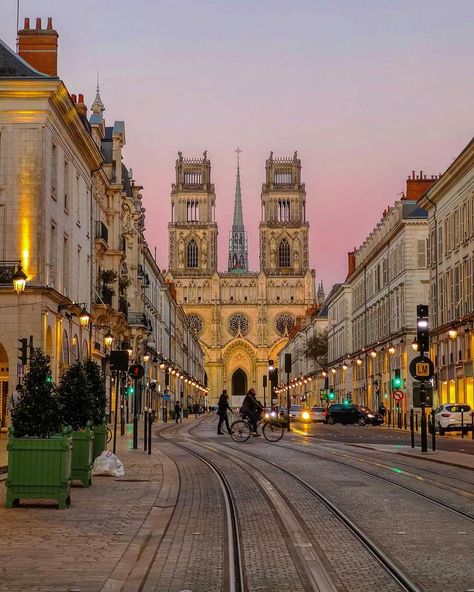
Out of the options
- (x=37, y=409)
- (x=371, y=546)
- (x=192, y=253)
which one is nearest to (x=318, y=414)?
(x=37, y=409)

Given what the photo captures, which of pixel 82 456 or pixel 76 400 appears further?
pixel 76 400

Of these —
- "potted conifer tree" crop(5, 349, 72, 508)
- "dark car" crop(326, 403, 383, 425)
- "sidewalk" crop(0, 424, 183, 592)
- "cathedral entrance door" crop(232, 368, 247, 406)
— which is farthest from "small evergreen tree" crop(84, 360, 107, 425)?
"cathedral entrance door" crop(232, 368, 247, 406)

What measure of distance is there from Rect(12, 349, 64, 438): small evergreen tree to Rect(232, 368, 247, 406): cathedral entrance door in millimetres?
180321

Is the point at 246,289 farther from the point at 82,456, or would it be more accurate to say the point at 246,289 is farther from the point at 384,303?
the point at 82,456

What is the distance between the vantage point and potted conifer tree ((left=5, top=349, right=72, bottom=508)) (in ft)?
45.2

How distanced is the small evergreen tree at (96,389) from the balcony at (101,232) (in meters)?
33.0

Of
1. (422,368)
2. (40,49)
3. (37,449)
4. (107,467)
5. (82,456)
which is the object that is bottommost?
(107,467)

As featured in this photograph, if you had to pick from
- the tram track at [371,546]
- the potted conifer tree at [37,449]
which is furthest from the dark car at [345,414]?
the potted conifer tree at [37,449]

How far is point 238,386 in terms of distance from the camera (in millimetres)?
198250

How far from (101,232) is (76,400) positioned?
123 ft

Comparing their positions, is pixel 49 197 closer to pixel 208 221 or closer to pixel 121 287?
pixel 121 287

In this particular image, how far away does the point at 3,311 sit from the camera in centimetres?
3641

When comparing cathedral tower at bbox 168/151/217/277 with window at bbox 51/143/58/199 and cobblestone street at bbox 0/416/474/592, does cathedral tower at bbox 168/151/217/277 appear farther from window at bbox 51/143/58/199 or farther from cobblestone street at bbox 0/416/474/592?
cobblestone street at bbox 0/416/474/592

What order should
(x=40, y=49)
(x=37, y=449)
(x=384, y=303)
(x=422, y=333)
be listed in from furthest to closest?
(x=384, y=303) → (x=40, y=49) → (x=422, y=333) → (x=37, y=449)
